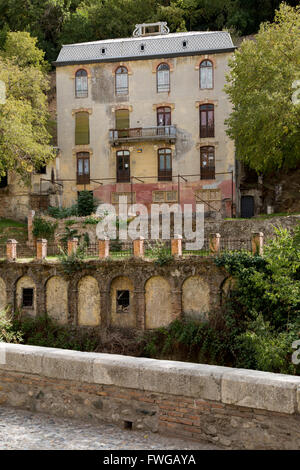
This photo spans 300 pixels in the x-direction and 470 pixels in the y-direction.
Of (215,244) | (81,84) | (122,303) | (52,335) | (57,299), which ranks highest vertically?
(81,84)

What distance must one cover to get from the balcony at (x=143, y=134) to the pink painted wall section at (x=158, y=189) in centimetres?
287

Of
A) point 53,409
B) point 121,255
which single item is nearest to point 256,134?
point 121,255

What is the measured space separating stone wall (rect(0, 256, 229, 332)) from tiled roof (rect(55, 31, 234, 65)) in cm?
1669

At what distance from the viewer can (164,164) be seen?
30.3m

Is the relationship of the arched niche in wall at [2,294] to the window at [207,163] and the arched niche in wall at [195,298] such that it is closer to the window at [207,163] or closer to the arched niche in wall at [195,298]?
the arched niche in wall at [195,298]

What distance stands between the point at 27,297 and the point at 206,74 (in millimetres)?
18237

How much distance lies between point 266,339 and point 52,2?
3717cm

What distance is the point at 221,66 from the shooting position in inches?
1169

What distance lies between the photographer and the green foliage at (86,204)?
97.1 ft

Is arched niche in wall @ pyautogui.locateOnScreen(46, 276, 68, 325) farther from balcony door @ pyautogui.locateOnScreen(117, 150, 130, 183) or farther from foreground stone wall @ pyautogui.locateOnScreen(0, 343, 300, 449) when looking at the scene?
foreground stone wall @ pyautogui.locateOnScreen(0, 343, 300, 449)

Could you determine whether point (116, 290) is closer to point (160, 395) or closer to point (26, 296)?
point (26, 296)

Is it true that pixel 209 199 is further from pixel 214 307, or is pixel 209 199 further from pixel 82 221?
pixel 214 307

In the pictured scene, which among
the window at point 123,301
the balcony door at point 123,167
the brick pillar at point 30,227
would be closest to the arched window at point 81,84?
the balcony door at point 123,167

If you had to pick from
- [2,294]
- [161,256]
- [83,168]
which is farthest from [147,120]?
[2,294]
